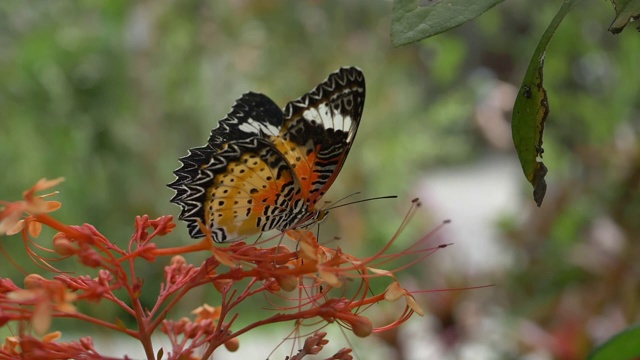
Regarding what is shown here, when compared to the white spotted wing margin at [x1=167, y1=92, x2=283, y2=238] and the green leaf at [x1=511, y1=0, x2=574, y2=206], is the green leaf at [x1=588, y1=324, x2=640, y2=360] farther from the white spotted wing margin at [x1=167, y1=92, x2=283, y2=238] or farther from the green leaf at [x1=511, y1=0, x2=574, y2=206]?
the white spotted wing margin at [x1=167, y1=92, x2=283, y2=238]

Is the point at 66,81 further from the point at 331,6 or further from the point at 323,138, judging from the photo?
the point at 323,138

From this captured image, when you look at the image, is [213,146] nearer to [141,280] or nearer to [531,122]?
[141,280]

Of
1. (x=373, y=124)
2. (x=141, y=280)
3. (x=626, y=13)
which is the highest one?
(x=626, y=13)

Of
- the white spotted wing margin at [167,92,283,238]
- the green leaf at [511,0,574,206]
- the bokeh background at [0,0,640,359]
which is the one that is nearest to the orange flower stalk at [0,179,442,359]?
the white spotted wing margin at [167,92,283,238]

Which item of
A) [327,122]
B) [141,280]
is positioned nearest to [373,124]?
[327,122]

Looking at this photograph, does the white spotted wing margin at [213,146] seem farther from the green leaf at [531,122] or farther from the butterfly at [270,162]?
the green leaf at [531,122]

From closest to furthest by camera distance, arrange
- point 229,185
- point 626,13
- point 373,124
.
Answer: point 626,13 < point 229,185 < point 373,124

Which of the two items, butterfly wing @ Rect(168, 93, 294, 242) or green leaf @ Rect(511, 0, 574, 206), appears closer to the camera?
green leaf @ Rect(511, 0, 574, 206)
